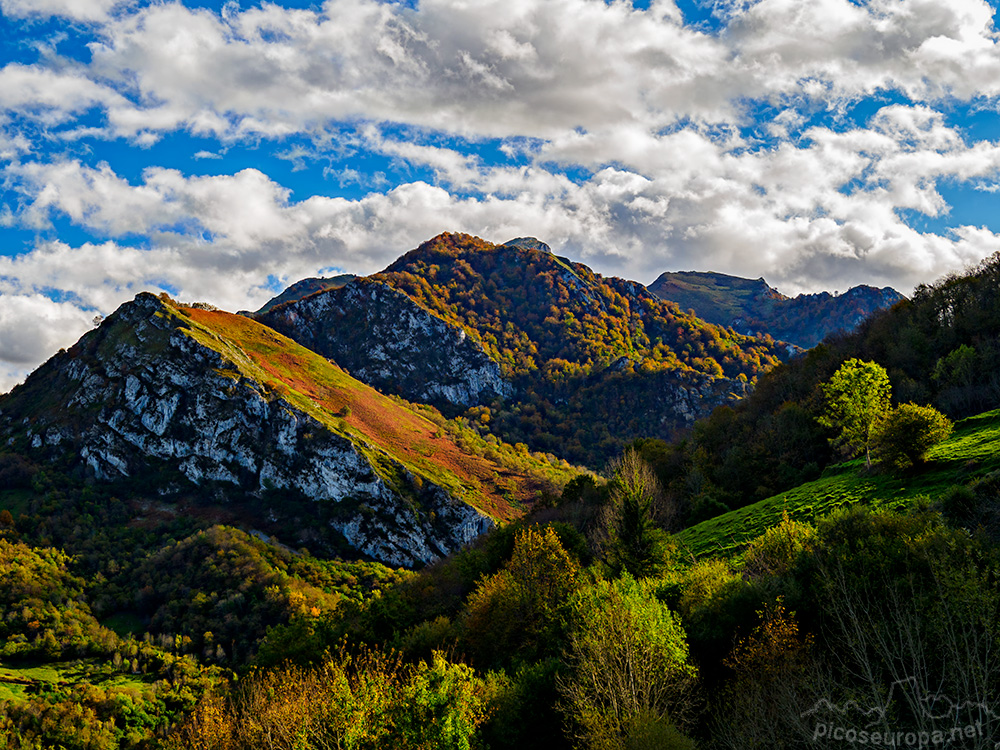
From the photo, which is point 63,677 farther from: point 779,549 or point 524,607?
point 779,549

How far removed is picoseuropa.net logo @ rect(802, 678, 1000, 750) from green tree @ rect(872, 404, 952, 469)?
29457 mm

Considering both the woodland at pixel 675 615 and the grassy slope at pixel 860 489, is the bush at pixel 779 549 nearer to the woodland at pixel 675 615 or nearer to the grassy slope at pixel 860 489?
the woodland at pixel 675 615

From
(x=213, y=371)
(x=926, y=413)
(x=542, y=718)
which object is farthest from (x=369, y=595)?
(x=926, y=413)

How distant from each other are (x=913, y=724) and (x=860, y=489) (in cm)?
3104

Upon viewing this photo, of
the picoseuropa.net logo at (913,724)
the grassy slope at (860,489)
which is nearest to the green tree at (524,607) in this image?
the grassy slope at (860,489)

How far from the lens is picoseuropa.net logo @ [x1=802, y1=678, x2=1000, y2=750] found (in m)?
13.9

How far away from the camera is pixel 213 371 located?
175m

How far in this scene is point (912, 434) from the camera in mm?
41219

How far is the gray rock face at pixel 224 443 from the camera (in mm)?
163750

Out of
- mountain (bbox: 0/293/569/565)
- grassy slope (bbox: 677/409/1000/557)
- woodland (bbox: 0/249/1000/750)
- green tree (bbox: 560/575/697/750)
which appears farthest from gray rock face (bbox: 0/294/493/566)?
green tree (bbox: 560/575/697/750)

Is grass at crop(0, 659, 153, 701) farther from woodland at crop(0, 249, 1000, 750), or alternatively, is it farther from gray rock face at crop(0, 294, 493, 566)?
gray rock face at crop(0, 294, 493, 566)

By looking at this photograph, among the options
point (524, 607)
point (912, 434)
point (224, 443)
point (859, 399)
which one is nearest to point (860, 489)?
point (912, 434)

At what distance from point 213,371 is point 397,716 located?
175 meters

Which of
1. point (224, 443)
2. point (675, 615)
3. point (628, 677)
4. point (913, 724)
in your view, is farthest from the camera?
point (224, 443)
